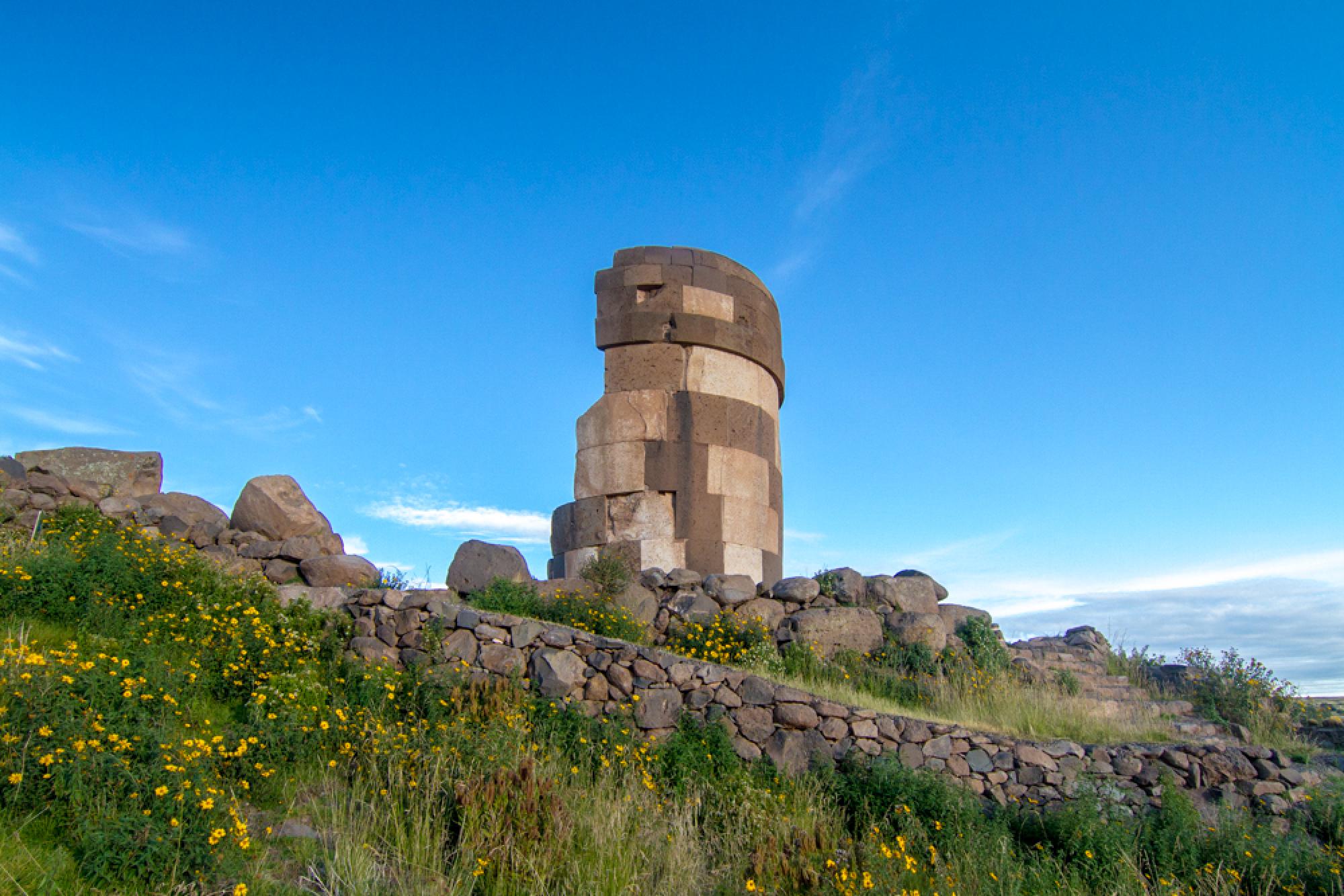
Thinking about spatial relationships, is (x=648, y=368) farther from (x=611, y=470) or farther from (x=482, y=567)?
(x=482, y=567)

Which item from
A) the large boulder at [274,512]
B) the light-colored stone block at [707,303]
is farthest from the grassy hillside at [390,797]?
the light-colored stone block at [707,303]

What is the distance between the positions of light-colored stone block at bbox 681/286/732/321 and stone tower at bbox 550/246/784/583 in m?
0.01

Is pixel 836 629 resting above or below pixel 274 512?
below

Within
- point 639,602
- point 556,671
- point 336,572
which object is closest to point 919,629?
point 639,602

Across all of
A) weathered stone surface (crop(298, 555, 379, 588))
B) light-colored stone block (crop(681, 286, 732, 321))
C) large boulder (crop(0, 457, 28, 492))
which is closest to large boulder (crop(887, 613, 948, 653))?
light-colored stone block (crop(681, 286, 732, 321))

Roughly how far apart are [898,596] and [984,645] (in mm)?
1098

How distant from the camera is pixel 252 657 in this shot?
692 cm

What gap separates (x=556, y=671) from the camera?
7566 mm

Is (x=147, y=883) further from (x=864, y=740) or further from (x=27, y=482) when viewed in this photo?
(x=27, y=482)

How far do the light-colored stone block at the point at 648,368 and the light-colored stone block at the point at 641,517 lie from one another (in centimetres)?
142

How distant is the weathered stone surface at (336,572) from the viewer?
8875 millimetres

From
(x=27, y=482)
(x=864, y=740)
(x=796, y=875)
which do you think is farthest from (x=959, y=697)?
(x=27, y=482)

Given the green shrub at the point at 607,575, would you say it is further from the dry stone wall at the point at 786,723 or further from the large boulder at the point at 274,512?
the large boulder at the point at 274,512

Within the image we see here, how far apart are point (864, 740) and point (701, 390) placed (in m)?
5.47
